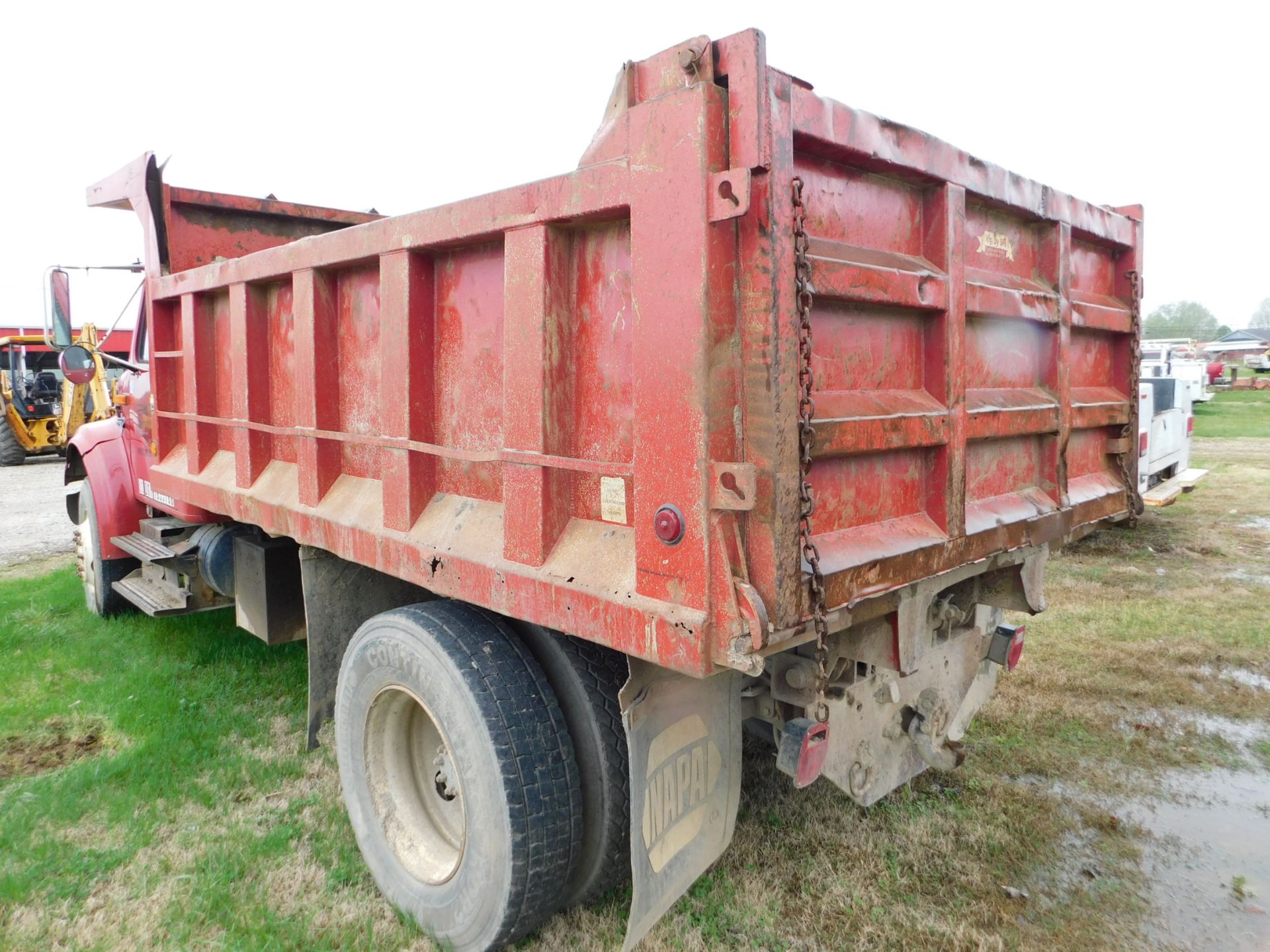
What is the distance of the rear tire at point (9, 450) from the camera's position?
16.7m

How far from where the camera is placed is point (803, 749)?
2.41 metres

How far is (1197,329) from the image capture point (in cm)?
8625

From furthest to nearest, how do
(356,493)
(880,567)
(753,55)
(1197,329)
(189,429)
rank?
(1197,329), (189,429), (356,493), (880,567), (753,55)

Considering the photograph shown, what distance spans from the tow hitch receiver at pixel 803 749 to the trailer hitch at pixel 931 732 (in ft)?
2.46

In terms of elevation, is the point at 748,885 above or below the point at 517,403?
below

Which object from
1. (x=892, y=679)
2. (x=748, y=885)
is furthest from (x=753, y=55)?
(x=748, y=885)

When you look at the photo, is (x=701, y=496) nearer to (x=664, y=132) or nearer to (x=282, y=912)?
(x=664, y=132)

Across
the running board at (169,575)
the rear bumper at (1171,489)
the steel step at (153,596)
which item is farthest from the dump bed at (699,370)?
the rear bumper at (1171,489)

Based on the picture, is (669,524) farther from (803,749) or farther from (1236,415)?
(1236,415)

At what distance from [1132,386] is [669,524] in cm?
265

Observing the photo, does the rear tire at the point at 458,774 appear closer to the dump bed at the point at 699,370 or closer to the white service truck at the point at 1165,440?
the dump bed at the point at 699,370

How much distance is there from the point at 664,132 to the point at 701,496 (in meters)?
0.83

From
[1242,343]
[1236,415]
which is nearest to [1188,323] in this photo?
[1242,343]

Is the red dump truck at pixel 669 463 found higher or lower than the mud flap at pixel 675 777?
higher
